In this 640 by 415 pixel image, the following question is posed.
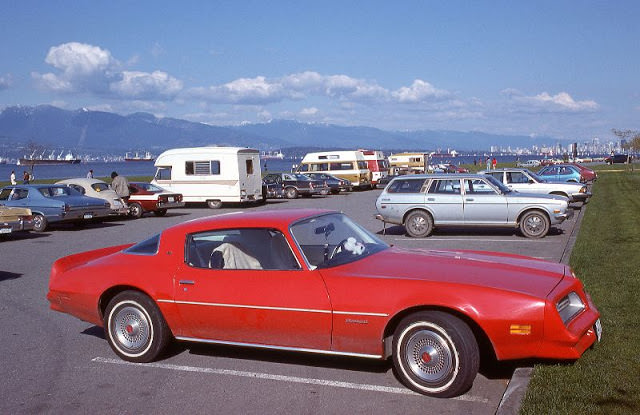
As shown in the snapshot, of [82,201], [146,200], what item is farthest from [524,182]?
[82,201]

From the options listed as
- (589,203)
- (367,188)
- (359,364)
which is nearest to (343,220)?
(359,364)

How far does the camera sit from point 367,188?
45031 mm

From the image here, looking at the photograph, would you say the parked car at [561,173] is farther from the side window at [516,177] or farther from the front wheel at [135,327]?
the front wheel at [135,327]

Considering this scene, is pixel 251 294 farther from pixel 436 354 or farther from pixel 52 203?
pixel 52 203

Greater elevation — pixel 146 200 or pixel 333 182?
pixel 146 200

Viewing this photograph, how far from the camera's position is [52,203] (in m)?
19.3

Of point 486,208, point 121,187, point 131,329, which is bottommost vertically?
point 131,329

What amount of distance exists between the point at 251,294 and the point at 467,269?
71.7 inches

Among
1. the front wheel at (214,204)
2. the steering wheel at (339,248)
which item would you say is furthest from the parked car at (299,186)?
the steering wheel at (339,248)

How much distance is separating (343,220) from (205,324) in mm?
1687

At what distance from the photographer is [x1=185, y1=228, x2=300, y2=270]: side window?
18.4 ft

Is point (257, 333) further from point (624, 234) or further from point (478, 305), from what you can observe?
point (624, 234)

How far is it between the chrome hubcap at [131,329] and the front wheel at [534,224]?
39.1ft

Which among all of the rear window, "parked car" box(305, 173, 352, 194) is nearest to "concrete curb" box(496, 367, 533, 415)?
the rear window
